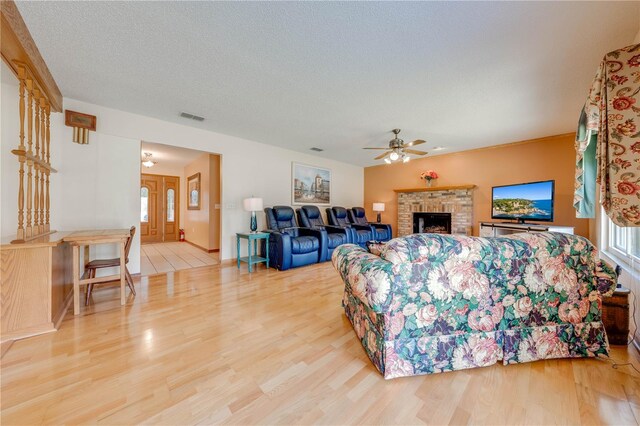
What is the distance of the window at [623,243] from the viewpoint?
2094mm

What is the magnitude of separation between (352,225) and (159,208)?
5.76 m

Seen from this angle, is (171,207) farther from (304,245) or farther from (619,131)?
(619,131)

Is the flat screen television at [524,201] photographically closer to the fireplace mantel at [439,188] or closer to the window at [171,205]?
the fireplace mantel at [439,188]

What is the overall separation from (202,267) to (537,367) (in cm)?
419


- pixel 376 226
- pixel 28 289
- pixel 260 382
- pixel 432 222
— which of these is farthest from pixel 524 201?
pixel 28 289

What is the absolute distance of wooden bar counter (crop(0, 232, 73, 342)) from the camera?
1.75m

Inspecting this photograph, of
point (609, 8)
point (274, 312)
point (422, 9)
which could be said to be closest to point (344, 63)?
point (422, 9)

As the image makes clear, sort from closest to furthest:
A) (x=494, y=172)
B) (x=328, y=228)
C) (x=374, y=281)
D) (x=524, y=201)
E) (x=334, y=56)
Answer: (x=374, y=281) → (x=334, y=56) → (x=524, y=201) → (x=494, y=172) → (x=328, y=228)

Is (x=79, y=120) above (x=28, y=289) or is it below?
above

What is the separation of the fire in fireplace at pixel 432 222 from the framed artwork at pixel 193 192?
558cm

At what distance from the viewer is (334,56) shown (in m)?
2.04

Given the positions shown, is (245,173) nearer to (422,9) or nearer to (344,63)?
(344,63)

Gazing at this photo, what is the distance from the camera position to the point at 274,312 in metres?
2.30

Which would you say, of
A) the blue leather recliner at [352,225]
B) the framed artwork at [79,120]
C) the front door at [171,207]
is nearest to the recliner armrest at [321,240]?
the blue leather recliner at [352,225]
